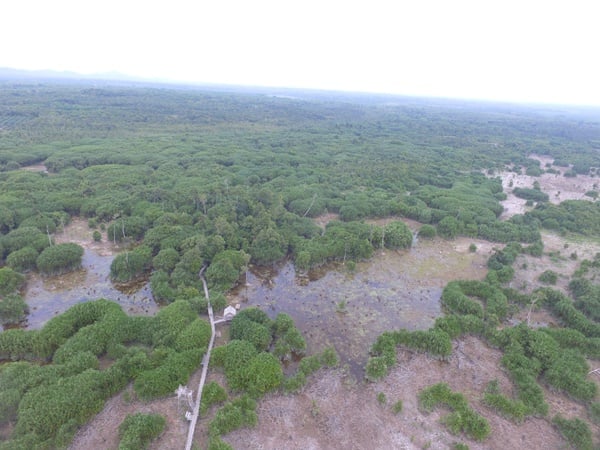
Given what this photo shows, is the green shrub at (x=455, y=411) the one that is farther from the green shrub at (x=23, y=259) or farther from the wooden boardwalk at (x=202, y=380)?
the green shrub at (x=23, y=259)

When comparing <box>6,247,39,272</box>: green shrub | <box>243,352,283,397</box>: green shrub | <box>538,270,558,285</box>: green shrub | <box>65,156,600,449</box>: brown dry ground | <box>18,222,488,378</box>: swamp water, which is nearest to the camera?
<box>65,156,600,449</box>: brown dry ground

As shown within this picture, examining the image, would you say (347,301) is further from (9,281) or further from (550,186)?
(550,186)

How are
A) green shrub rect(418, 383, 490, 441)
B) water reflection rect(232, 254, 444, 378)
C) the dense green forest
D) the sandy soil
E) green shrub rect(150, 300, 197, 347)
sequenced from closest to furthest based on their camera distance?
green shrub rect(418, 383, 490, 441)
the dense green forest
green shrub rect(150, 300, 197, 347)
water reflection rect(232, 254, 444, 378)
the sandy soil

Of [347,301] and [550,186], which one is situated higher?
[550,186]

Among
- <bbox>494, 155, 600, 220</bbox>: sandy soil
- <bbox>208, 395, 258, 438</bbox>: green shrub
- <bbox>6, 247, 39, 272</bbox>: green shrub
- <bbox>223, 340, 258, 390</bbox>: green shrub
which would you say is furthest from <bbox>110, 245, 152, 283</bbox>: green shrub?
<bbox>494, 155, 600, 220</bbox>: sandy soil

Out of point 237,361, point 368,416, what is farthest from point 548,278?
point 237,361

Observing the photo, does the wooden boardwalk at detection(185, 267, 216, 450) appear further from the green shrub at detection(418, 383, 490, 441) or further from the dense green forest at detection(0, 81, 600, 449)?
the green shrub at detection(418, 383, 490, 441)

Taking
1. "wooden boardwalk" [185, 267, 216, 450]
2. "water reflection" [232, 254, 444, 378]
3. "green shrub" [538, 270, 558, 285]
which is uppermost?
"green shrub" [538, 270, 558, 285]

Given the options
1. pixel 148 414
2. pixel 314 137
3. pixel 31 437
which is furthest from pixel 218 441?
pixel 314 137
